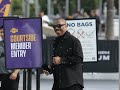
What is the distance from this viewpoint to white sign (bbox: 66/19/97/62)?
12.0 m

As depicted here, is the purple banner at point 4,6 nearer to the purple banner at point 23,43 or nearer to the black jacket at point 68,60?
the purple banner at point 23,43

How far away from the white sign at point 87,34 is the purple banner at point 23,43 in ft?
11.0

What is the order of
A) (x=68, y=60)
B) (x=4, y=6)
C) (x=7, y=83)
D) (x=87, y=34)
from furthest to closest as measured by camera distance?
1. (x=87, y=34)
2. (x=4, y=6)
3. (x=7, y=83)
4. (x=68, y=60)

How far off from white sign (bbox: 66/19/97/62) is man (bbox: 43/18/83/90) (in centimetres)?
377

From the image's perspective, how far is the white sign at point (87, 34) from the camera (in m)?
12.0

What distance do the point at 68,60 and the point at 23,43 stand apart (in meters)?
0.93

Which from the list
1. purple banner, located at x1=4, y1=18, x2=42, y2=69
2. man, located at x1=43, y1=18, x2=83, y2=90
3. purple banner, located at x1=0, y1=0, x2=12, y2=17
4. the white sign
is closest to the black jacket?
man, located at x1=43, y1=18, x2=83, y2=90

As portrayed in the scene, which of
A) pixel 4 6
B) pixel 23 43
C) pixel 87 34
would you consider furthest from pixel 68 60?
pixel 87 34

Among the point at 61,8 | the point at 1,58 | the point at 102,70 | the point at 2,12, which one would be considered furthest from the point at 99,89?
the point at 61,8

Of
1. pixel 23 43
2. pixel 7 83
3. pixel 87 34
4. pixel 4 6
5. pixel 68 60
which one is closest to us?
pixel 68 60

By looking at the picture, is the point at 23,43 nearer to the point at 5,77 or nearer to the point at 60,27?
the point at 60,27

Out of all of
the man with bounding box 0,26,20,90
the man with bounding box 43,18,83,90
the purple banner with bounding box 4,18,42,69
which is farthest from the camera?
the man with bounding box 0,26,20,90

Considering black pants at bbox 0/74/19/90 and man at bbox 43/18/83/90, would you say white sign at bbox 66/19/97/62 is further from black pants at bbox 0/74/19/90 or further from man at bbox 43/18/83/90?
man at bbox 43/18/83/90

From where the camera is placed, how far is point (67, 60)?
8.10 meters
